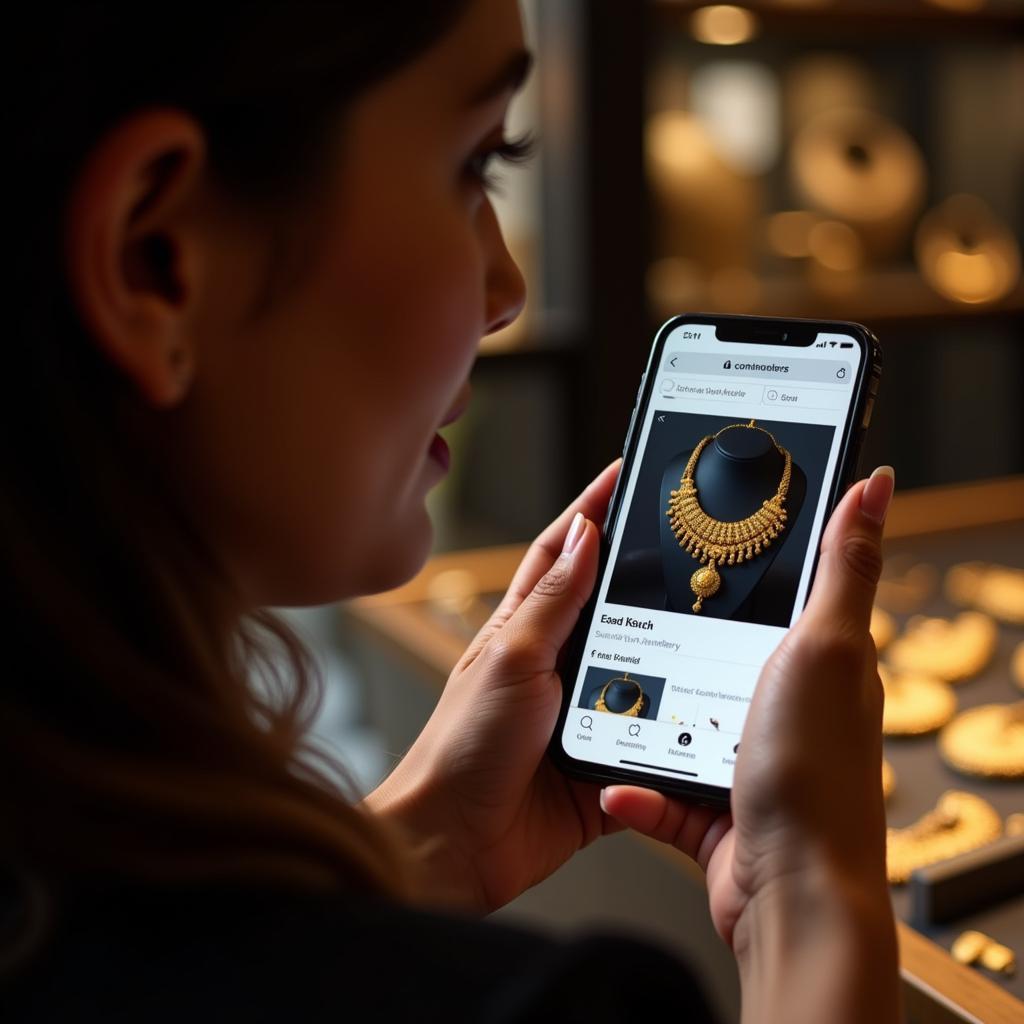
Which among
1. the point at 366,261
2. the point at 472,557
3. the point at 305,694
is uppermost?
the point at 366,261

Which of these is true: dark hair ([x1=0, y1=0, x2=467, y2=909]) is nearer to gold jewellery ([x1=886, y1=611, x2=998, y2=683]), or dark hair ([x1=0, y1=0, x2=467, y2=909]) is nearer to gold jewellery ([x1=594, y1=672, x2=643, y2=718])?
gold jewellery ([x1=594, y1=672, x2=643, y2=718])

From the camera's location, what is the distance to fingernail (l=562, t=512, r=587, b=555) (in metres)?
0.78

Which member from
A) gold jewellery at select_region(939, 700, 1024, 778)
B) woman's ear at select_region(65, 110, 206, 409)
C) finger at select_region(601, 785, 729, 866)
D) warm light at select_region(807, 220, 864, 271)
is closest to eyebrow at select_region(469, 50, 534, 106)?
woman's ear at select_region(65, 110, 206, 409)

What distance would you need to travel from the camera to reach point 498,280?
576 millimetres

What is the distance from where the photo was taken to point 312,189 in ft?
1.54

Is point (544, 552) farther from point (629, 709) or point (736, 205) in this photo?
point (736, 205)

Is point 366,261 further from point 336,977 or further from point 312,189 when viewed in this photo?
point 336,977

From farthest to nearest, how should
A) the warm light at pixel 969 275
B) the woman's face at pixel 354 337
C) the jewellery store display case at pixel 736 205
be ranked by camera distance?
the warm light at pixel 969 275 < the jewellery store display case at pixel 736 205 < the woman's face at pixel 354 337

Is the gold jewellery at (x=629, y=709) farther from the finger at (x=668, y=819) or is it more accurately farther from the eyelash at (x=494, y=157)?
the eyelash at (x=494, y=157)

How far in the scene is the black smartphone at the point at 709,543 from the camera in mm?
718

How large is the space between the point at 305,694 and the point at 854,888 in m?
0.26

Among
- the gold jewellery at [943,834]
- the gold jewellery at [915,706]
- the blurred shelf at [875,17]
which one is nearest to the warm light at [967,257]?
the blurred shelf at [875,17]

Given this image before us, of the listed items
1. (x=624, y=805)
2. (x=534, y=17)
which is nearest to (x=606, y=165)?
(x=534, y=17)

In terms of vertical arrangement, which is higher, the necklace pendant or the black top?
the black top
